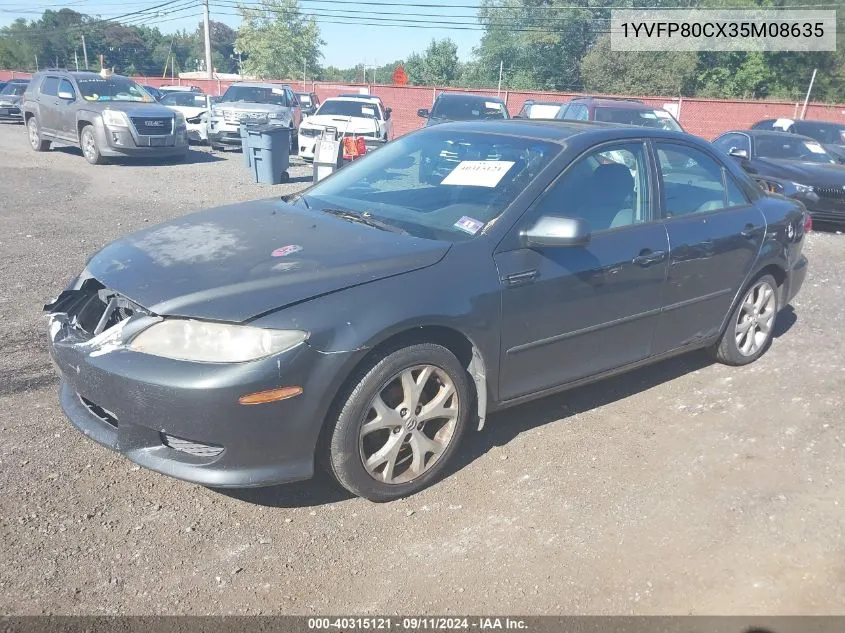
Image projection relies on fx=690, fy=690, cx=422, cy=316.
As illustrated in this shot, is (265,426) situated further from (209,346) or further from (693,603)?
(693,603)

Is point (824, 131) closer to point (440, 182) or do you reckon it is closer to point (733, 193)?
point (733, 193)

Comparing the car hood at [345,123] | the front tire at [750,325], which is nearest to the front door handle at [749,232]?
the front tire at [750,325]

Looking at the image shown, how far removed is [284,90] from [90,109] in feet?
18.2

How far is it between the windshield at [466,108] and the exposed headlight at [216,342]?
12.4 metres

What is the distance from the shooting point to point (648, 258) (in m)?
3.91

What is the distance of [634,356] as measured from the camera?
161 inches

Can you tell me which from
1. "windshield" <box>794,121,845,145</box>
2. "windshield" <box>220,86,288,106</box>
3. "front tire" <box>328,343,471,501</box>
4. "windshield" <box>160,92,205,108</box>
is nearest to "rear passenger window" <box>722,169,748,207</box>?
"front tire" <box>328,343,471,501</box>

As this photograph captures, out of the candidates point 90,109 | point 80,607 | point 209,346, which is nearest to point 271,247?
point 209,346

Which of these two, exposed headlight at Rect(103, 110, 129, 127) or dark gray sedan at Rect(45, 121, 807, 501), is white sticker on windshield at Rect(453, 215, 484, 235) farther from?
exposed headlight at Rect(103, 110, 129, 127)

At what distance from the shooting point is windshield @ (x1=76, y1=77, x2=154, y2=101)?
14438mm

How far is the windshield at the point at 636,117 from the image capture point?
11.8 meters

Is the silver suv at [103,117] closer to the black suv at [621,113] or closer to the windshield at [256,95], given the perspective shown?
the windshield at [256,95]

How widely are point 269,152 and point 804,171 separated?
29.1 feet

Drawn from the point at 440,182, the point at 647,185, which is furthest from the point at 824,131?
the point at 440,182
